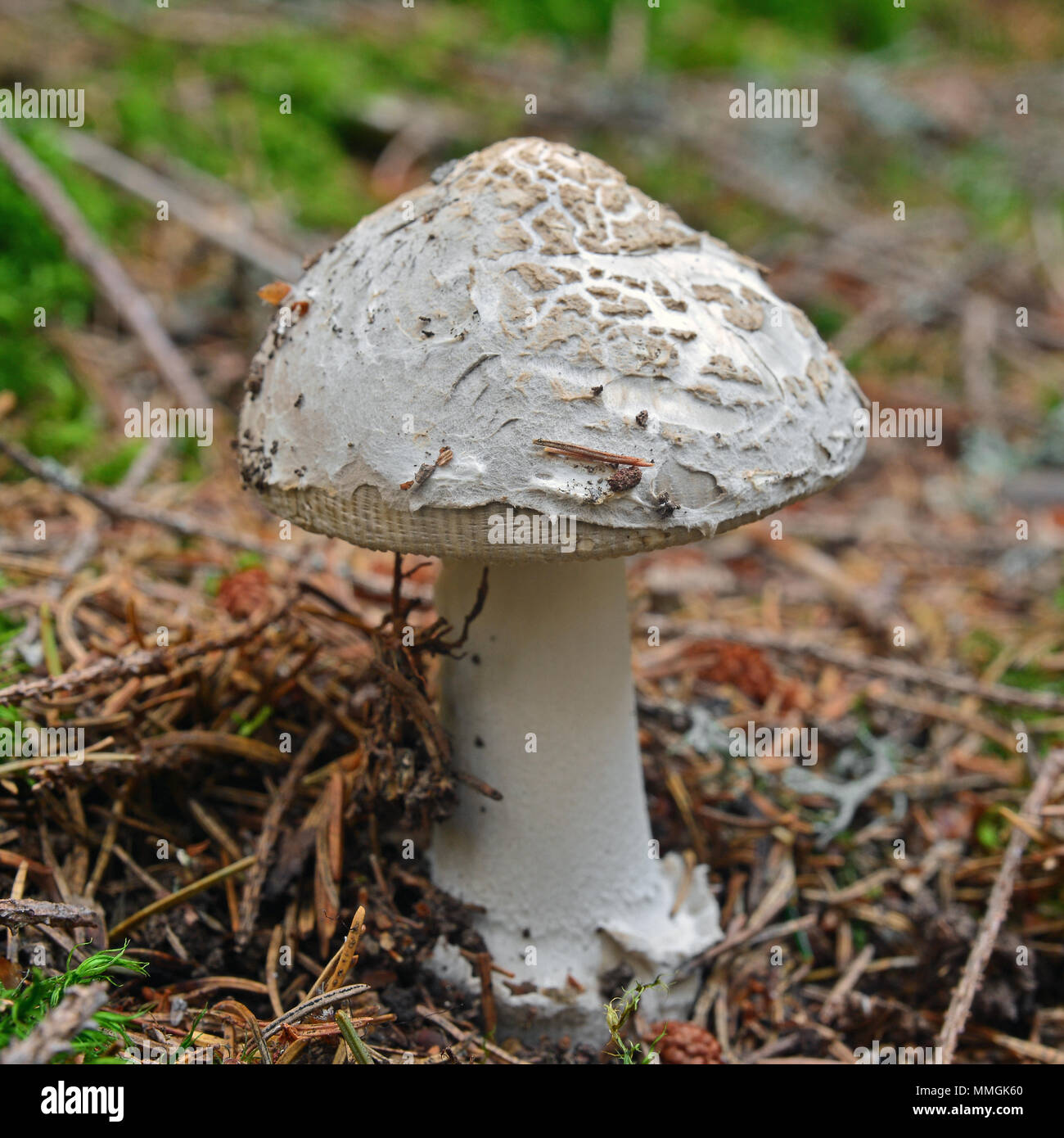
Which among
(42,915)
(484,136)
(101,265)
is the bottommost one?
(42,915)

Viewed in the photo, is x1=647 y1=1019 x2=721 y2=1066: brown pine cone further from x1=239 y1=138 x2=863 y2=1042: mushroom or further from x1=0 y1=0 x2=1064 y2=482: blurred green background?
x1=0 y1=0 x2=1064 y2=482: blurred green background

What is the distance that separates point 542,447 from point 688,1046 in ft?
5.37

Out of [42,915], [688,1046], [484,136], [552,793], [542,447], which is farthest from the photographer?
[484,136]

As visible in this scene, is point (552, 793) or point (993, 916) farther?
point (993, 916)

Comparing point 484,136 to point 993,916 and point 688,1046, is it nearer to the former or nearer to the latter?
point 993,916

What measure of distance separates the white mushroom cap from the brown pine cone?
1.38 metres

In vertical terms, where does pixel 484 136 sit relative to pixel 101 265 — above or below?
above

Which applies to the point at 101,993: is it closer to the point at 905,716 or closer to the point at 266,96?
the point at 905,716

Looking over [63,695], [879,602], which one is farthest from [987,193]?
[63,695]

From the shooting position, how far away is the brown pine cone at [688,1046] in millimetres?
2572

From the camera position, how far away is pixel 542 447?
79.7 inches

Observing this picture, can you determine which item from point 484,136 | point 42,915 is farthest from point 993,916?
point 484,136

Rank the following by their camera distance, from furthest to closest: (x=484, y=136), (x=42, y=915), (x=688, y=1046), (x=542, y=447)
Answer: (x=484, y=136), (x=688, y=1046), (x=42, y=915), (x=542, y=447)
